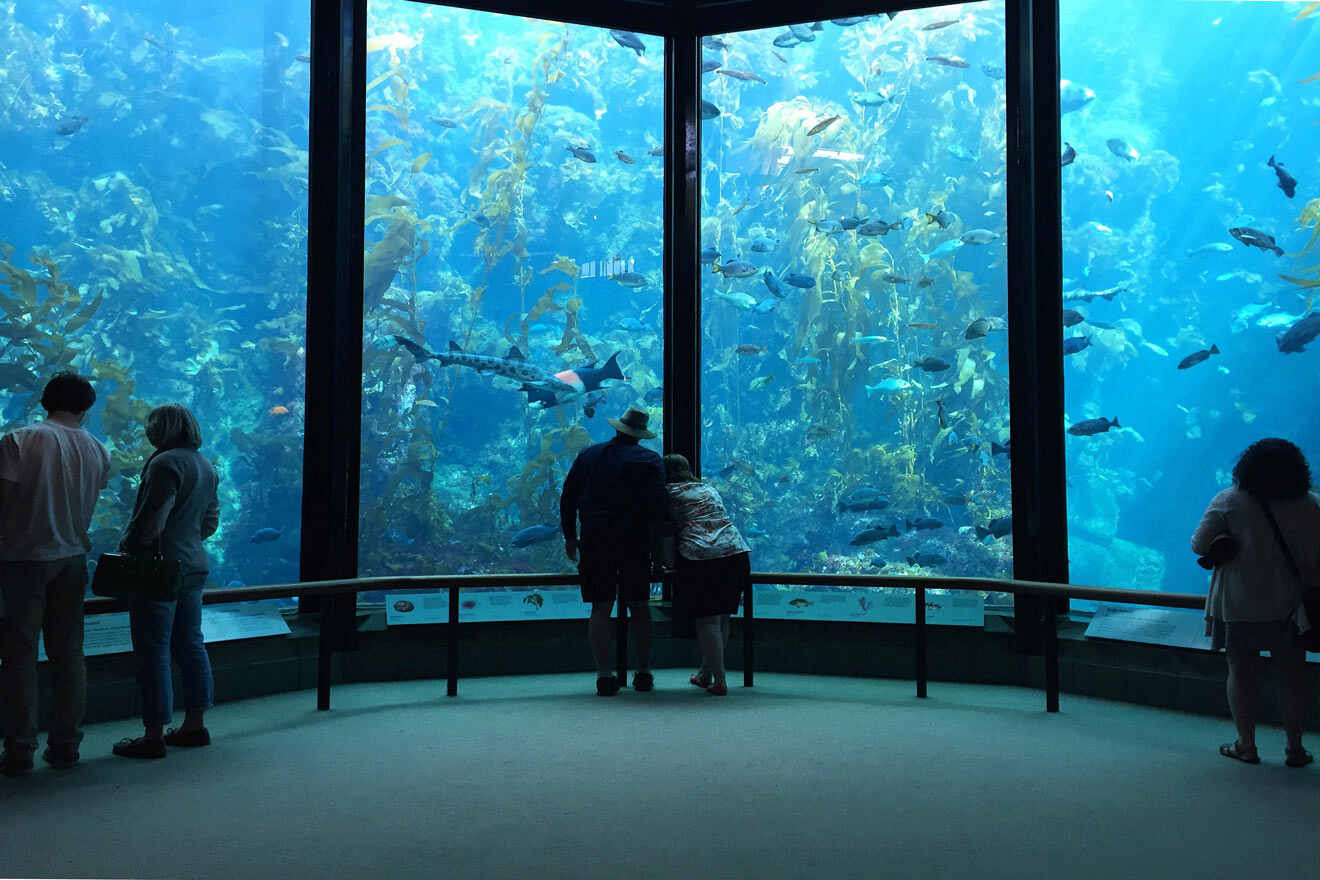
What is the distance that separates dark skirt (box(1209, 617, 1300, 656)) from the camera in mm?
3771

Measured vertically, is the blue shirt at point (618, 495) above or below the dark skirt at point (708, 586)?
above

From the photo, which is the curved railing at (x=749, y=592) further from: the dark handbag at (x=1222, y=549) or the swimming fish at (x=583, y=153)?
the swimming fish at (x=583, y=153)

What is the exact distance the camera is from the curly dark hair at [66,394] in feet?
12.2

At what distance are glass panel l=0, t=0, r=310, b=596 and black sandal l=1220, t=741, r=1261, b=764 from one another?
11.5 meters

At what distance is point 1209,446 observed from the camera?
30469 mm

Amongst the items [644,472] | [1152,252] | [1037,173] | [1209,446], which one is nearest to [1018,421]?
[1037,173]

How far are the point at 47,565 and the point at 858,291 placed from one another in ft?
48.9

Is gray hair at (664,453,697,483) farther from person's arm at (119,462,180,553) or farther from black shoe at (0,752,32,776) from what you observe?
black shoe at (0,752,32,776)

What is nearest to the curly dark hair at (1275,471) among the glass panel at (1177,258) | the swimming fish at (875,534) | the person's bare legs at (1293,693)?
the person's bare legs at (1293,693)

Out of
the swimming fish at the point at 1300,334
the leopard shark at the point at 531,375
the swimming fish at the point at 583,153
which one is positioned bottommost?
the leopard shark at the point at 531,375

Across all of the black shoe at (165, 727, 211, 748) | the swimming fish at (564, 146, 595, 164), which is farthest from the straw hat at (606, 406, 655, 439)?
the swimming fish at (564, 146, 595, 164)

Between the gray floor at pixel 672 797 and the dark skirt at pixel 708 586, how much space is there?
21.7 inches

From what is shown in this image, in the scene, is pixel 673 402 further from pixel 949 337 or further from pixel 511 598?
pixel 949 337

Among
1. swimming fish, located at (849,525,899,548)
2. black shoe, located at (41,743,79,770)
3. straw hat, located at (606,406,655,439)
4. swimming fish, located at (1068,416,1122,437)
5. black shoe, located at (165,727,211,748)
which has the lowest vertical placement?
black shoe, located at (165,727,211,748)
